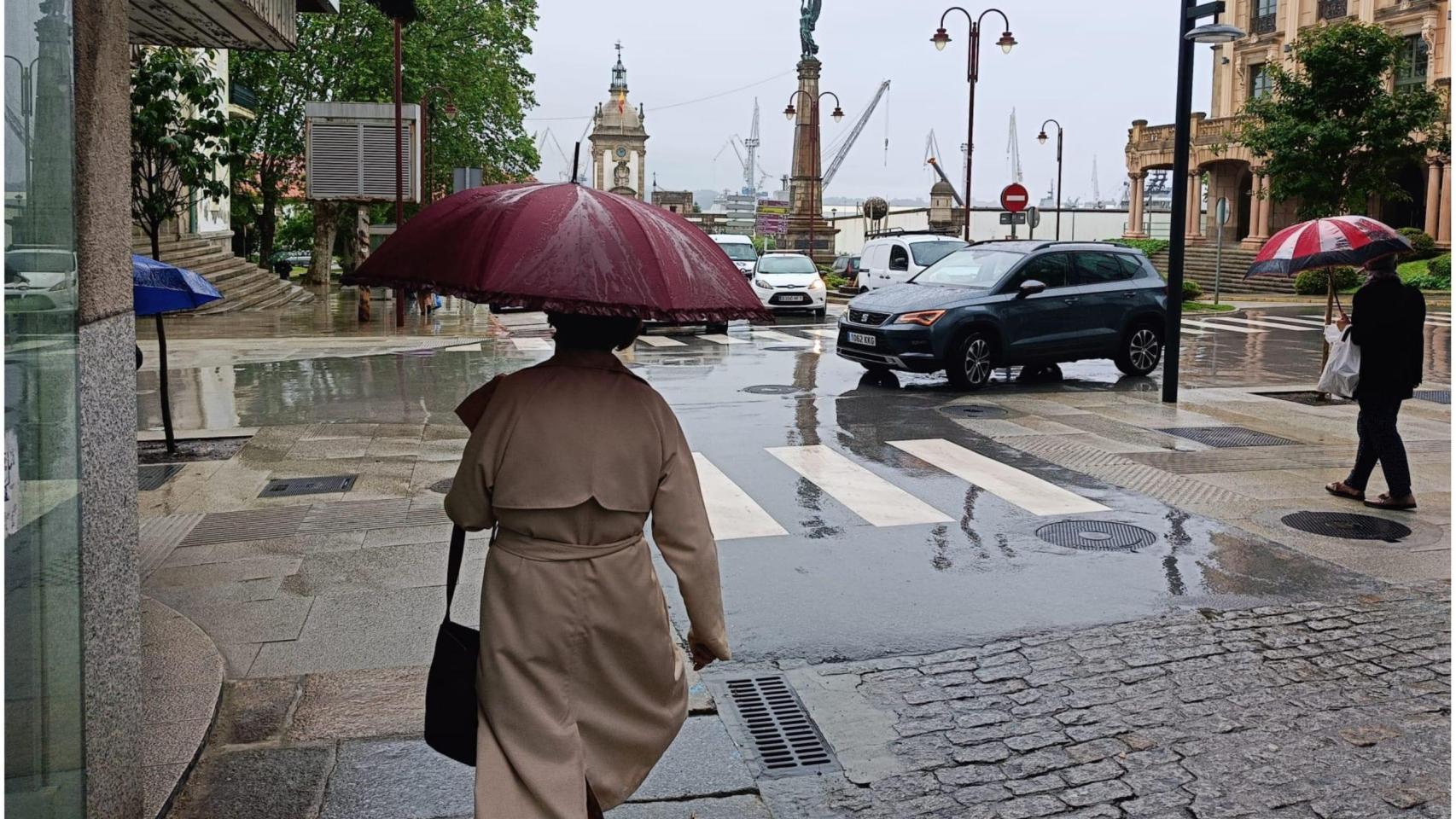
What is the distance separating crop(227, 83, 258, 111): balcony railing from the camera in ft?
121

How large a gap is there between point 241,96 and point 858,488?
32.8 m

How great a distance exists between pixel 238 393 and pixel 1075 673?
1154 centimetres

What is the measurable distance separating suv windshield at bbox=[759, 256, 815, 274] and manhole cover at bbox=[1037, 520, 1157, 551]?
2184 centimetres

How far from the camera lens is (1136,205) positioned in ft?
190

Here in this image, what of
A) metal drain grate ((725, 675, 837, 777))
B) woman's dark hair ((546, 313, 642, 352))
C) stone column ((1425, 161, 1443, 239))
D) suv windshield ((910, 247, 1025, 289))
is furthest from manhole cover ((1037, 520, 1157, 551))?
stone column ((1425, 161, 1443, 239))

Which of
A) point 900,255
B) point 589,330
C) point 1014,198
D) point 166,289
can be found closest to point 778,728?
point 589,330

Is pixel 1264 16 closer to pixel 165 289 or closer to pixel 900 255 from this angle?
pixel 900 255

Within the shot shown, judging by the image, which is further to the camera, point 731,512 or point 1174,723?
point 731,512

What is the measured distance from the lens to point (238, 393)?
577 inches

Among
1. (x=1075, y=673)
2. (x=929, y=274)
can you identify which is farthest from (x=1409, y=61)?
(x=1075, y=673)

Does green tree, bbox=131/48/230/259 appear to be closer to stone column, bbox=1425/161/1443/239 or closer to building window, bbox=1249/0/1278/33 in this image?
stone column, bbox=1425/161/1443/239

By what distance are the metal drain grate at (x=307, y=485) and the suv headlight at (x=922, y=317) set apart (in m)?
7.54

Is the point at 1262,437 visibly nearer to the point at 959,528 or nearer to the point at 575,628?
the point at 959,528

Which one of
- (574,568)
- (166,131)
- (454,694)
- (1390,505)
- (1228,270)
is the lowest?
(1390,505)
